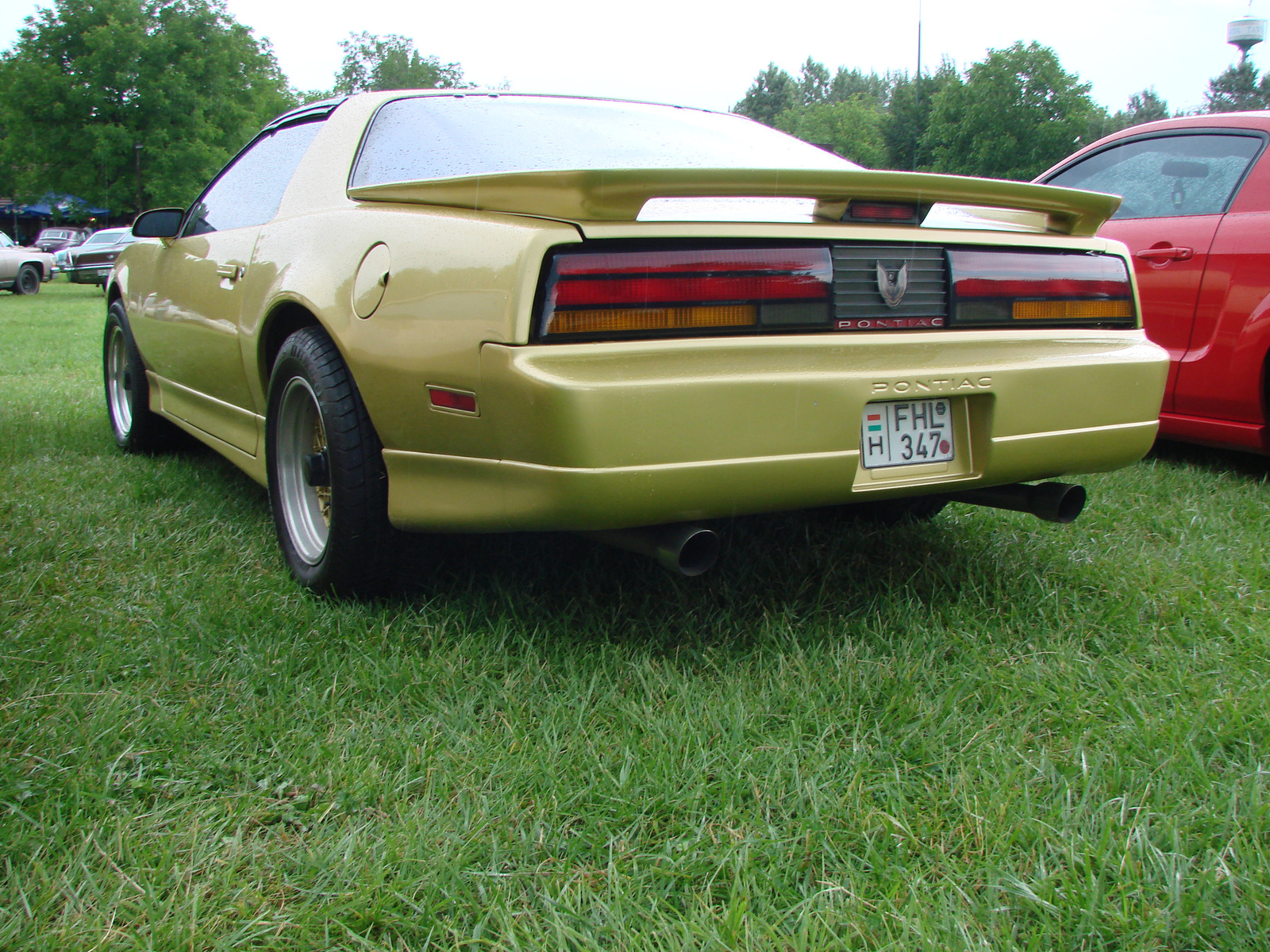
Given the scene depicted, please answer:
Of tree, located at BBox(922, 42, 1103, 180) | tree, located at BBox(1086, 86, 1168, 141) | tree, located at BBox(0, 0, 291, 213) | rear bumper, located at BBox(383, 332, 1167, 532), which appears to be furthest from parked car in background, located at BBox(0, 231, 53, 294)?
tree, located at BBox(1086, 86, 1168, 141)

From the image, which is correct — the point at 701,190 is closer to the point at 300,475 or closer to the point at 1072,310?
the point at 1072,310

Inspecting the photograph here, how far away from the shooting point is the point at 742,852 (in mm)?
1522

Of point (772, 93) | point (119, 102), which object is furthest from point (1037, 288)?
point (772, 93)

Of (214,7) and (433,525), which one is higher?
(214,7)

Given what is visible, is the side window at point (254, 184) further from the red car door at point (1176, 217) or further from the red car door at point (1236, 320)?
the red car door at point (1236, 320)

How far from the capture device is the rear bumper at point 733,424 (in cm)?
188

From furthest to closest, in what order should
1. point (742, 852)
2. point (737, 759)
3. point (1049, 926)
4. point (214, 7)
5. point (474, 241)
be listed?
point (214, 7) → point (474, 241) → point (737, 759) → point (742, 852) → point (1049, 926)

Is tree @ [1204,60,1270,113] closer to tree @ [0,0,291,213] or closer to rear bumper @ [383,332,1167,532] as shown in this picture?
tree @ [0,0,291,213]

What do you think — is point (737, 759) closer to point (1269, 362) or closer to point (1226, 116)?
point (1269, 362)

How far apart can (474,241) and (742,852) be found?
122cm

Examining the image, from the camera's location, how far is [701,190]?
194 centimetres

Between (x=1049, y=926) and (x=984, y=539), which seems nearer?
(x=1049, y=926)

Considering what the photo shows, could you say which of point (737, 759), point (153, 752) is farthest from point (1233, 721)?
point (153, 752)

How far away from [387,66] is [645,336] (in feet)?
250
